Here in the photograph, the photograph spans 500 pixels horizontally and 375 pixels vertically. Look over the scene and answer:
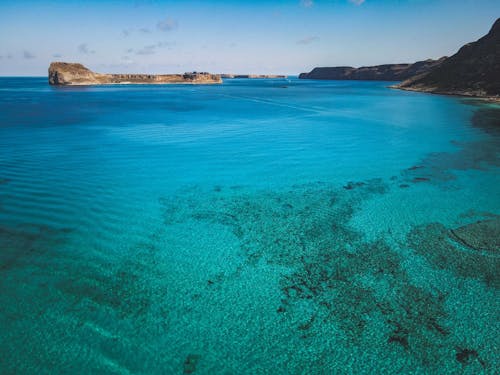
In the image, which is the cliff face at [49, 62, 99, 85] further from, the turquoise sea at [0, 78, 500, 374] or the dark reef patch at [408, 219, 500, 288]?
the dark reef patch at [408, 219, 500, 288]

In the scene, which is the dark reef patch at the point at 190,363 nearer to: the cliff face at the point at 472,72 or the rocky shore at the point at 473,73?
the rocky shore at the point at 473,73

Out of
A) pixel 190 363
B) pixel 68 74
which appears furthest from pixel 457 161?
pixel 68 74

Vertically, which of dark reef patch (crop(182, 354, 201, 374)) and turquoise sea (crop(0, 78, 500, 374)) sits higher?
turquoise sea (crop(0, 78, 500, 374))

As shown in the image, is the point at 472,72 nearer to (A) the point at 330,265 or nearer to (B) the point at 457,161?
(B) the point at 457,161

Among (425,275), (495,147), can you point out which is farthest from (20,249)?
(495,147)

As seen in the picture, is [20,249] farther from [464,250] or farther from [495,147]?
[495,147]

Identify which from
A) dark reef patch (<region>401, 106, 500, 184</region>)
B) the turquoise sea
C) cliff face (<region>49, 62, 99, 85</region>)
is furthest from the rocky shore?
cliff face (<region>49, 62, 99, 85</region>)

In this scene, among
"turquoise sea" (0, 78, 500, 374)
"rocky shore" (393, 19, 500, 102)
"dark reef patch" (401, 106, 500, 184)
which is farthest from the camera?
"rocky shore" (393, 19, 500, 102)
